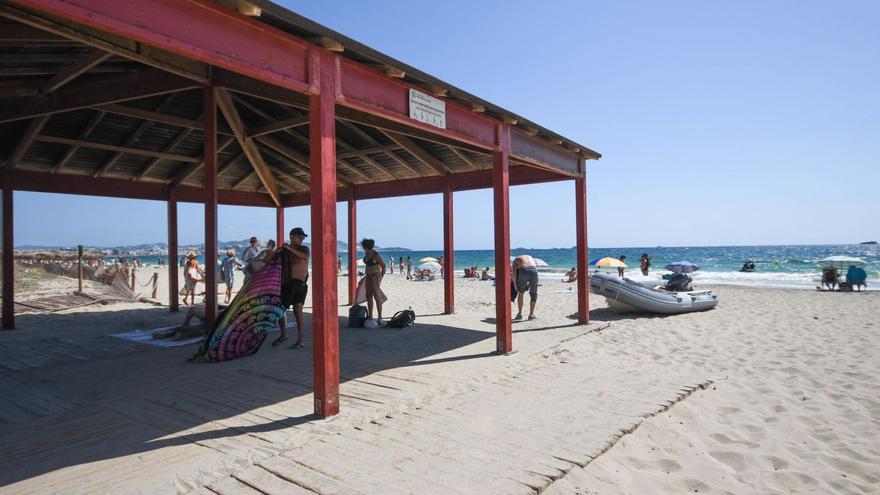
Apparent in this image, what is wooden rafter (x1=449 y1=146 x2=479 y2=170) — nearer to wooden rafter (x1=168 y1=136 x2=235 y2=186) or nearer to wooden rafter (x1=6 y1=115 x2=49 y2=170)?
wooden rafter (x1=168 y1=136 x2=235 y2=186)

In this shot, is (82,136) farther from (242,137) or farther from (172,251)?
(172,251)

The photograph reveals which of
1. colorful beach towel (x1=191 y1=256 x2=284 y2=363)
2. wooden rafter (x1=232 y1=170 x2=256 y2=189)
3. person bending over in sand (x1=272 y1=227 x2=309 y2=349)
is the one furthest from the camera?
wooden rafter (x1=232 y1=170 x2=256 y2=189)

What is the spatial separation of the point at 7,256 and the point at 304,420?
788 cm

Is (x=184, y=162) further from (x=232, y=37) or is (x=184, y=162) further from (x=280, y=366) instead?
(x=232, y=37)

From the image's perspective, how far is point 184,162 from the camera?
9.66 m

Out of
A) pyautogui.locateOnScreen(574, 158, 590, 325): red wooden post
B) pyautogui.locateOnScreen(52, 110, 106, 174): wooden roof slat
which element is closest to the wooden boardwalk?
pyautogui.locateOnScreen(574, 158, 590, 325): red wooden post

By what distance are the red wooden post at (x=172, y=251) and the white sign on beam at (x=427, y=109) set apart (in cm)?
763

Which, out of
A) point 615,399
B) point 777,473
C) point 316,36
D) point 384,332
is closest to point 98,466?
point 316,36

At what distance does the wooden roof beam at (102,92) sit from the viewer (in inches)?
206

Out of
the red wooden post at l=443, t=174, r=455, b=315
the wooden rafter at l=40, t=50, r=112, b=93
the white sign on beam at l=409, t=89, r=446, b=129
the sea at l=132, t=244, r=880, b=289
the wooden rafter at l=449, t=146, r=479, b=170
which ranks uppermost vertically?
the wooden rafter at l=40, t=50, r=112, b=93

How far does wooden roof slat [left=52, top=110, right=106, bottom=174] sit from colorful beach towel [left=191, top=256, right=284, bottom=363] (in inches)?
151

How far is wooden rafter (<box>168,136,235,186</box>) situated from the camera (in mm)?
8547

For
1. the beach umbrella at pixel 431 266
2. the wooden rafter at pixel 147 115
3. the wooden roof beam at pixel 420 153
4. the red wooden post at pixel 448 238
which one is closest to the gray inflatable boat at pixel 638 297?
the red wooden post at pixel 448 238

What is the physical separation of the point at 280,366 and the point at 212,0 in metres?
3.78
